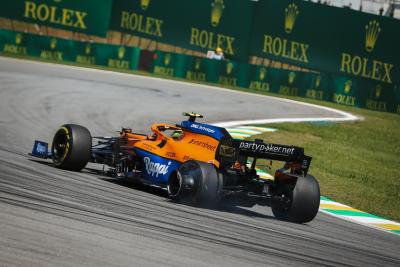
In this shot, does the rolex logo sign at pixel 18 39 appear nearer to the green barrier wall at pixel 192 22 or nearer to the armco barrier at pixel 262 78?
the armco barrier at pixel 262 78

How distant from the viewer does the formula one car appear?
9641 millimetres

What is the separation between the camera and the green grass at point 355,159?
1423 centimetres

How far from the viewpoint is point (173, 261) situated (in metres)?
6.68

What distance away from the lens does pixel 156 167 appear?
10.5 metres

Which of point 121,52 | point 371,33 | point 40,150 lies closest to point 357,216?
point 40,150

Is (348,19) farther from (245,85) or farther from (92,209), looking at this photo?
(92,209)

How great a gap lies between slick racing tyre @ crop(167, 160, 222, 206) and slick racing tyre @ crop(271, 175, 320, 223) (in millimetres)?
819

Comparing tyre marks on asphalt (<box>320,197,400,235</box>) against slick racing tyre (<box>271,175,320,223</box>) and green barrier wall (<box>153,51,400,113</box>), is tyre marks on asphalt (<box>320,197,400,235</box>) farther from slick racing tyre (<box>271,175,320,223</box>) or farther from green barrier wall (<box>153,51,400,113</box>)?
green barrier wall (<box>153,51,400,113</box>)

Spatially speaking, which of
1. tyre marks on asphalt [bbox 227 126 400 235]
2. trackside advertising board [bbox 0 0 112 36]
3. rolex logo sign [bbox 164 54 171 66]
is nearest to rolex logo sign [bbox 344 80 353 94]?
rolex logo sign [bbox 164 54 171 66]

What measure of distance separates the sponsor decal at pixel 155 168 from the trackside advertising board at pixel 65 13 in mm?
27808

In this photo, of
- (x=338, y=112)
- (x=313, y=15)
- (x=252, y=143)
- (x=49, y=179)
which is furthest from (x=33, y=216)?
(x=313, y=15)

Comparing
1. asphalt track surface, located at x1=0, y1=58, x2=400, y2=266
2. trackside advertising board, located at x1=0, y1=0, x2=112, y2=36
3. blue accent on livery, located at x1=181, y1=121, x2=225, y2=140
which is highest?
trackside advertising board, located at x1=0, y1=0, x2=112, y2=36

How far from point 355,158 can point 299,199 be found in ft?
31.4

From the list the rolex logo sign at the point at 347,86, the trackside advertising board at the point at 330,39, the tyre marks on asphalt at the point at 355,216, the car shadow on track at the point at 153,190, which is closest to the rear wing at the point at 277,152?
the car shadow on track at the point at 153,190
